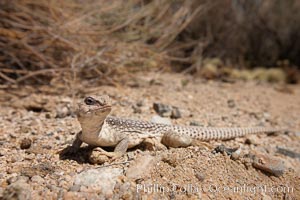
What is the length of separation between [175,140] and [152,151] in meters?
0.23

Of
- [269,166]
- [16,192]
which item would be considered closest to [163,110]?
[269,166]

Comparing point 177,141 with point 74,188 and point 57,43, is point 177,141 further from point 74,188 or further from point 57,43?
point 57,43

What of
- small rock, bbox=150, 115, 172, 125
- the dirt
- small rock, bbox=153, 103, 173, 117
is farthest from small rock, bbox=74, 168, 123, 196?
small rock, bbox=153, 103, 173, 117

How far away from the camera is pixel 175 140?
293cm

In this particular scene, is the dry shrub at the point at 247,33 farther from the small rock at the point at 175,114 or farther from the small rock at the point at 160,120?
the small rock at the point at 160,120

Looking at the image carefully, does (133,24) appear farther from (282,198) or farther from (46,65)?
(282,198)

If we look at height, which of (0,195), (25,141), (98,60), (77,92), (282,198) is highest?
(98,60)

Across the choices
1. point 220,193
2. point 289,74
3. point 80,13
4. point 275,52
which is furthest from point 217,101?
point 275,52

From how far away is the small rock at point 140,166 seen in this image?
2.35 metres

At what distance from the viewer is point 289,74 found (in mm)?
7617

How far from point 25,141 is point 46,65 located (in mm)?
2246

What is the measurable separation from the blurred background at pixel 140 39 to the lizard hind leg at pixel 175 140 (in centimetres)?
170

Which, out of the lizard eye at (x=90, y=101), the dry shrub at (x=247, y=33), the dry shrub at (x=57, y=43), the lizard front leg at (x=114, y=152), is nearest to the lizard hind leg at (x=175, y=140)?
the lizard front leg at (x=114, y=152)

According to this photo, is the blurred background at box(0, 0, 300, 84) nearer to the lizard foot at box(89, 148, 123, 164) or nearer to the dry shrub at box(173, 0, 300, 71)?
the dry shrub at box(173, 0, 300, 71)
